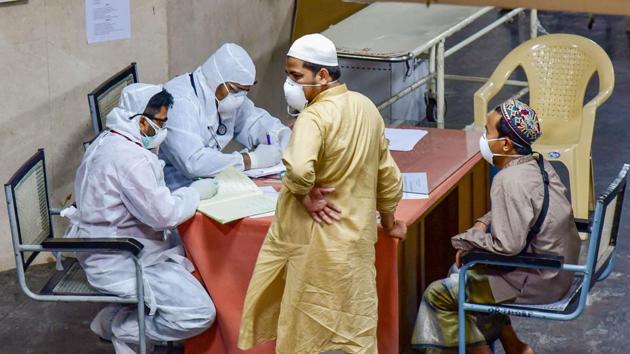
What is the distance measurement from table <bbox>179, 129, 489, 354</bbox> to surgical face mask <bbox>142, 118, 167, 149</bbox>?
314 millimetres

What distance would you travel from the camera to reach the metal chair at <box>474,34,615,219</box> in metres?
6.08

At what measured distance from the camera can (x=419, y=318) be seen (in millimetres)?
4477

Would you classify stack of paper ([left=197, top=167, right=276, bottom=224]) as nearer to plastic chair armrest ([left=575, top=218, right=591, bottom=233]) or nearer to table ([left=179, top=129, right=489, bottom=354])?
table ([left=179, top=129, right=489, bottom=354])

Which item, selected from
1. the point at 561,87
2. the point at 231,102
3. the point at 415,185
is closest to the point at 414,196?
the point at 415,185

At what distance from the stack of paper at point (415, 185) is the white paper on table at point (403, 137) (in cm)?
38

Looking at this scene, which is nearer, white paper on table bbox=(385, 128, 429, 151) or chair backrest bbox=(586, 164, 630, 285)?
chair backrest bbox=(586, 164, 630, 285)

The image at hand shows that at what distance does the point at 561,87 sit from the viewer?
21.0 ft

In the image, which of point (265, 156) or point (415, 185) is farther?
point (265, 156)

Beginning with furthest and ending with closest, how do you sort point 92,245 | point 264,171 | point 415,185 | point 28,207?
point 264,171, point 415,185, point 28,207, point 92,245

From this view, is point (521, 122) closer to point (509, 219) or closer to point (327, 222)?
point (509, 219)

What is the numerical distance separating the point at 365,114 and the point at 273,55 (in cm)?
308

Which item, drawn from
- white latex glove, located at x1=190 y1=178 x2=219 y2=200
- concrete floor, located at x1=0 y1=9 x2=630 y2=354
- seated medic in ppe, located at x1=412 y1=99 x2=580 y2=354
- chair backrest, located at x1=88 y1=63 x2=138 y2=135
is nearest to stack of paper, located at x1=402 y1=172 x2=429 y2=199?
seated medic in ppe, located at x1=412 y1=99 x2=580 y2=354

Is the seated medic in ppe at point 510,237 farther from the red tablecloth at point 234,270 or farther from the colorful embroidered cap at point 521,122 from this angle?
the red tablecloth at point 234,270

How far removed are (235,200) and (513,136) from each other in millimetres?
1087
